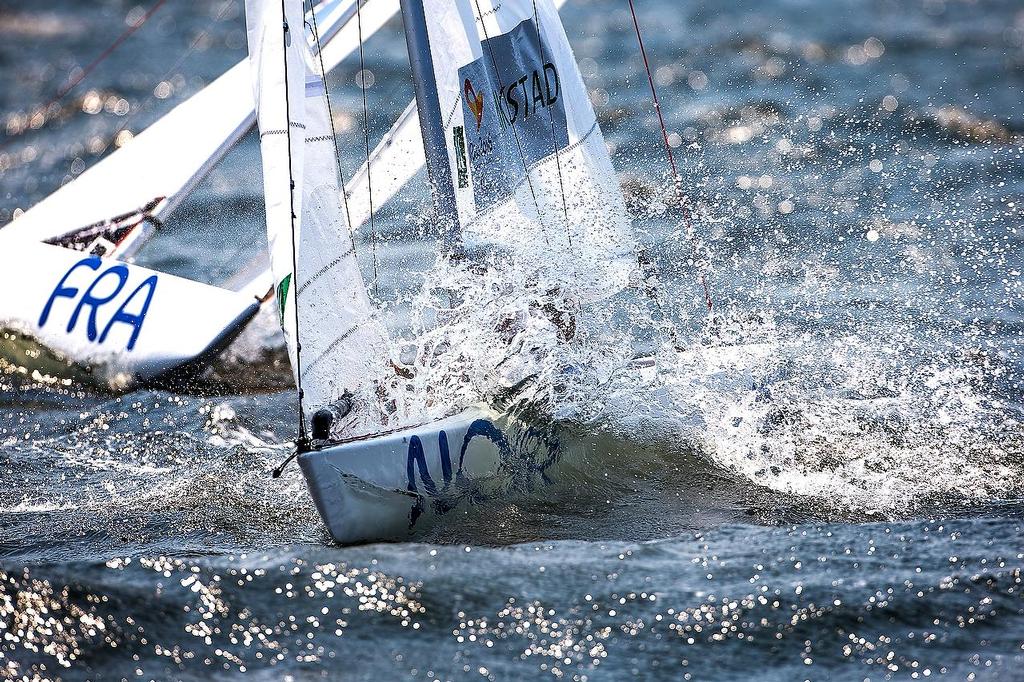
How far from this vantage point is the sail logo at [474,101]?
16.6ft

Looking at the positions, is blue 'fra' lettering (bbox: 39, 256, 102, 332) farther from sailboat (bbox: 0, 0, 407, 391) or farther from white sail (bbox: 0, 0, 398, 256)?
white sail (bbox: 0, 0, 398, 256)

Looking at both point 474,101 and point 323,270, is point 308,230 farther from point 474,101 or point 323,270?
point 474,101

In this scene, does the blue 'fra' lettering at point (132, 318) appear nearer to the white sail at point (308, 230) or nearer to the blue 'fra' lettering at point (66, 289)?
the blue 'fra' lettering at point (66, 289)

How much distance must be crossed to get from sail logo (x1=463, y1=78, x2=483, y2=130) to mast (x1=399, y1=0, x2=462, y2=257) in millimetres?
129

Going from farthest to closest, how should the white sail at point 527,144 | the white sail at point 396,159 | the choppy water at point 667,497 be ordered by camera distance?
the white sail at point 396,159, the white sail at point 527,144, the choppy water at point 667,497

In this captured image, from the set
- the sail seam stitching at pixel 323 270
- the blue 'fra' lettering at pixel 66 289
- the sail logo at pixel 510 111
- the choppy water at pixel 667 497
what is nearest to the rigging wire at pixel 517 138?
the sail logo at pixel 510 111

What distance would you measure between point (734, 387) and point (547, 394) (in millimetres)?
814

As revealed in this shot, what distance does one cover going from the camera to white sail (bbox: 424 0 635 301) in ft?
16.6

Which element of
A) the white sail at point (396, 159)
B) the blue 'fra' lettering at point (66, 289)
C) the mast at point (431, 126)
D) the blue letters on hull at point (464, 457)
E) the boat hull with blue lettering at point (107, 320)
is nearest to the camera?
the blue letters on hull at point (464, 457)

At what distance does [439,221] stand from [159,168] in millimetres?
2152

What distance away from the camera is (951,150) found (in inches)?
374

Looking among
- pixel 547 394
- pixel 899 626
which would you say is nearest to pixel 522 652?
pixel 899 626

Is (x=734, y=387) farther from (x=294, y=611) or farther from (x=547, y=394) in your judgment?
(x=294, y=611)

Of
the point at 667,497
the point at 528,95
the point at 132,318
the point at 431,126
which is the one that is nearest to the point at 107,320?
the point at 132,318
